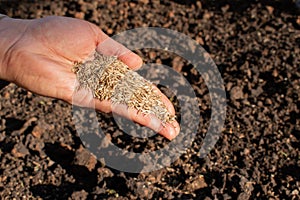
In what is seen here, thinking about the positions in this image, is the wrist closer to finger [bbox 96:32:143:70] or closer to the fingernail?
finger [bbox 96:32:143:70]

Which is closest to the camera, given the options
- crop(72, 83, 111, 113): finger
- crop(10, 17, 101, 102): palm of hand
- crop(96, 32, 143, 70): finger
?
crop(10, 17, 101, 102): palm of hand

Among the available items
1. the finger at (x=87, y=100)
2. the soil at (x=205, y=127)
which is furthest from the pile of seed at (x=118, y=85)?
the soil at (x=205, y=127)

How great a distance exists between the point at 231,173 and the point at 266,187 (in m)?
0.20

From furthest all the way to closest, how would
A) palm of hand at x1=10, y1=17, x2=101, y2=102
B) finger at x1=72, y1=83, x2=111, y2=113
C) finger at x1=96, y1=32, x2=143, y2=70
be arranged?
1. finger at x1=96, y1=32, x2=143, y2=70
2. finger at x1=72, y1=83, x2=111, y2=113
3. palm of hand at x1=10, y1=17, x2=101, y2=102

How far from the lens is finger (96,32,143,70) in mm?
2766

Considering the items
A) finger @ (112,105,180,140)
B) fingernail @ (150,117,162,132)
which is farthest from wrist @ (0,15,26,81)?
fingernail @ (150,117,162,132)

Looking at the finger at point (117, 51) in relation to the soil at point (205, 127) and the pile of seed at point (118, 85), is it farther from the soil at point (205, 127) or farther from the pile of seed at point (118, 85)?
the soil at point (205, 127)

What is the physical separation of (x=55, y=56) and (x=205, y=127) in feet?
3.20

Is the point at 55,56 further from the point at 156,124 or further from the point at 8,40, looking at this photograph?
the point at 156,124

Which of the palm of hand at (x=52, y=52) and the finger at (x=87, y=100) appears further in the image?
the finger at (x=87, y=100)

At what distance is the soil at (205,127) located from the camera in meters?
2.62

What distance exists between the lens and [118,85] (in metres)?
2.65

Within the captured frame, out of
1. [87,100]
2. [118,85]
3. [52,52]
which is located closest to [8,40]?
[52,52]

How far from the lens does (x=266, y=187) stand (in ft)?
8.46
